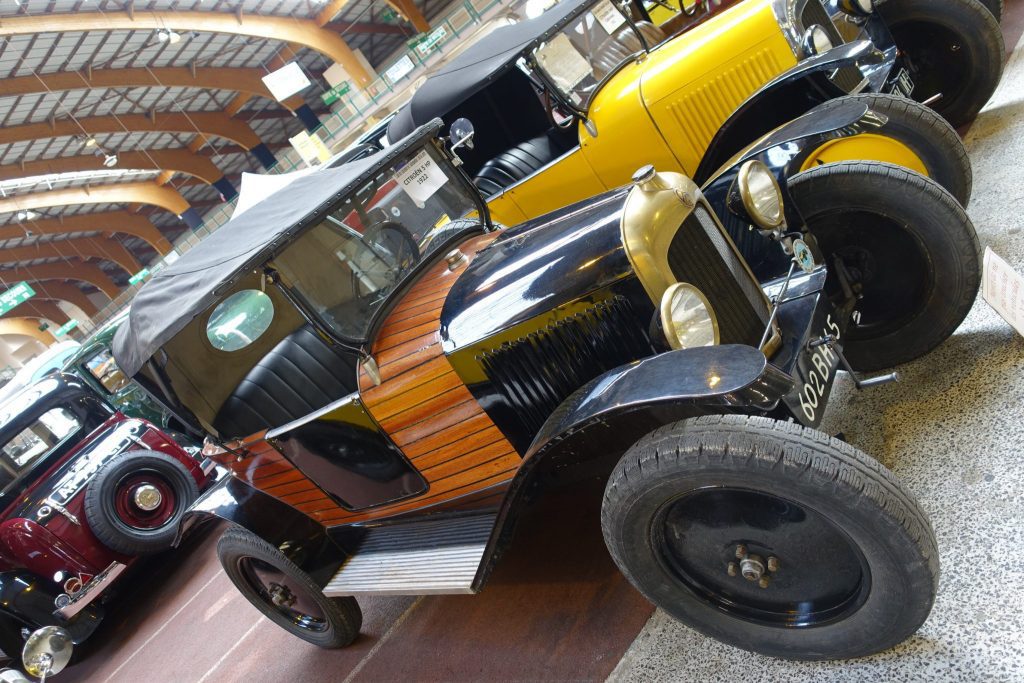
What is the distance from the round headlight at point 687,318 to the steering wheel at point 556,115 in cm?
263

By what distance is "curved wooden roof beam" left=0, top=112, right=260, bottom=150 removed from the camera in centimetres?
1502

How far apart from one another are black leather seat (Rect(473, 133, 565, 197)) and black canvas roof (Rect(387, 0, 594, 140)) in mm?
532

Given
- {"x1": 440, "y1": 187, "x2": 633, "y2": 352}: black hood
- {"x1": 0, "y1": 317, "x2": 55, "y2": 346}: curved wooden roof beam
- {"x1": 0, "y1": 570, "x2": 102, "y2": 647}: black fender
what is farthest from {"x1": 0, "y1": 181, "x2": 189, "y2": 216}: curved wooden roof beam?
{"x1": 440, "y1": 187, "x2": 633, "y2": 352}: black hood

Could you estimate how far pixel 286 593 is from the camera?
3.58 metres

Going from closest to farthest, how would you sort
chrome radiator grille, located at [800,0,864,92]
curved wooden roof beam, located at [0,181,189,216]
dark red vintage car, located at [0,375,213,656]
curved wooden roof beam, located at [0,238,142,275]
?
chrome radiator grille, located at [800,0,864,92], dark red vintage car, located at [0,375,213,656], curved wooden roof beam, located at [0,181,189,216], curved wooden roof beam, located at [0,238,142,275]

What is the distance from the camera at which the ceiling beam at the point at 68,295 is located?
66.6 ft

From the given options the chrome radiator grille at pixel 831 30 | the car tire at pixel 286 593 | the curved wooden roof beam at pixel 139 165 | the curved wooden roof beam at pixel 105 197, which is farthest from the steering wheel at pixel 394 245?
the curved wooden roof beam at pixel 139 165

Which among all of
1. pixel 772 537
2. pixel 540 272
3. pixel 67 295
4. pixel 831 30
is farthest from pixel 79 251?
pixel 772 537

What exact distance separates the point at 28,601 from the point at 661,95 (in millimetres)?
5734

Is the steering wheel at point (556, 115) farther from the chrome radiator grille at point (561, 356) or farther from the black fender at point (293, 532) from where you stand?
the black fender at point (293, 532)

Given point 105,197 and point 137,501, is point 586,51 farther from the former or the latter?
point 105,197

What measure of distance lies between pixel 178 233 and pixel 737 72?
2631 cm

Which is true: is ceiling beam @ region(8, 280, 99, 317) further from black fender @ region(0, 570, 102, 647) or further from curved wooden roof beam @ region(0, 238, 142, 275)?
black fender @ region(0, 570, 102, 647)

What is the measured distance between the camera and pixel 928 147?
3.17 metres
